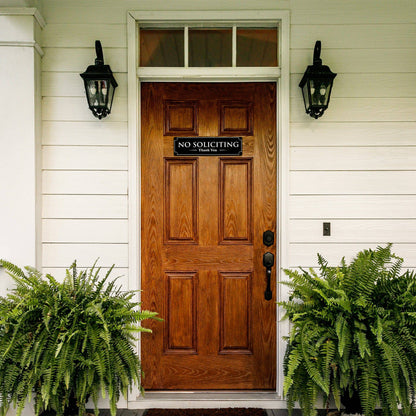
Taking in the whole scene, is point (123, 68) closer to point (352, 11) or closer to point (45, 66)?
point (45, 66)

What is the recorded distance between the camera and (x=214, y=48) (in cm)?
242

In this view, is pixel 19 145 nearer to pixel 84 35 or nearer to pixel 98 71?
pixel 98 71

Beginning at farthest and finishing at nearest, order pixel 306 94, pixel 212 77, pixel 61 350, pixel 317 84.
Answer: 1. pixel 212 77
2. pixel 306 94
3. pixel 317 84
4. pixel 61 350

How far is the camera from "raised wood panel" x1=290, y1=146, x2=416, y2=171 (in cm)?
236

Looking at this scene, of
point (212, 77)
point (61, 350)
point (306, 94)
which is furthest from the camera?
point (212, 77)

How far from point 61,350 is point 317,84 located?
6.77 ft

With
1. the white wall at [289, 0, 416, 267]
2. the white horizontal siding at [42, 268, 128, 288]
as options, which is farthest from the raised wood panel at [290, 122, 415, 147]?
the white horizontal siding at [42, 268, 128, 288]

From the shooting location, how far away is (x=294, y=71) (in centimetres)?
236

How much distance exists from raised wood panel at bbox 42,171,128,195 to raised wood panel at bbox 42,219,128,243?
20 cm

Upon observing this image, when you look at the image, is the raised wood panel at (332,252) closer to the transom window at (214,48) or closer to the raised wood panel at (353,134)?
the raised wood panel at (353,134)

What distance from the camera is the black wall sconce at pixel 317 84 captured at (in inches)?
85.1

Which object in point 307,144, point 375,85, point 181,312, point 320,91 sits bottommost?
point 181,312

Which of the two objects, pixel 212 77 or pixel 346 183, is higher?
pixel 212 77

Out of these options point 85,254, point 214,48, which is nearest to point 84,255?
point 85,254
